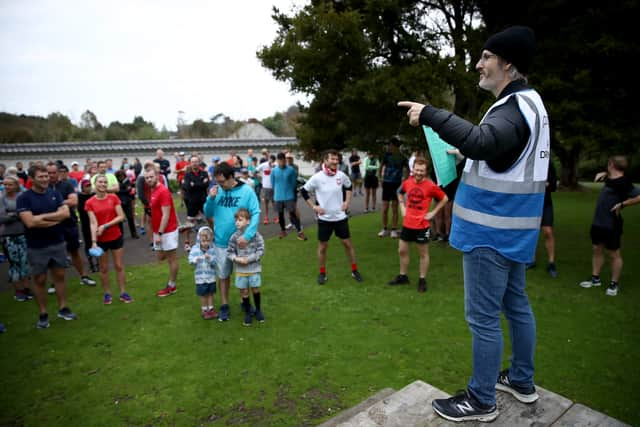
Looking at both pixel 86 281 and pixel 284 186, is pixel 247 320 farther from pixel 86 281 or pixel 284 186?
pixel 284 186

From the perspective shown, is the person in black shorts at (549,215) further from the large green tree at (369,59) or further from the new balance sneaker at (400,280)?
the new balance sneaker at (400,280)

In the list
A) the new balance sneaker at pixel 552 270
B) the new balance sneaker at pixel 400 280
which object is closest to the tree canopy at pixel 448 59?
the new balance sneaker at pixel 552 270

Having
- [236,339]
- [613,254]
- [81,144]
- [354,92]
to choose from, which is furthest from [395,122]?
[81,144]

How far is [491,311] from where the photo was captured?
7.06 ft

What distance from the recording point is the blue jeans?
6.90 feet

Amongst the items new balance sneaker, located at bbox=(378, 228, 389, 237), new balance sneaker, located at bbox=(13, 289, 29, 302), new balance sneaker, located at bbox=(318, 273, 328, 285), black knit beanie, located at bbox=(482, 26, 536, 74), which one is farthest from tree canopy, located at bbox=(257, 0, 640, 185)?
new balance sneaker, located at bbox=(13, 289, 29, 302)

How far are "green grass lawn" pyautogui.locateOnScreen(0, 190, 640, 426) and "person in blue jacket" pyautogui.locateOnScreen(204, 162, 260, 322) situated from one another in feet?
2.56

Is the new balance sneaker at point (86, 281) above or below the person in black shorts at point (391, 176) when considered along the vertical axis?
below

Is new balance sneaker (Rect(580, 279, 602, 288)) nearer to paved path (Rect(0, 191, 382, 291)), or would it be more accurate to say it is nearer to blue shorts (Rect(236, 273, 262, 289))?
blue shorts (Rect(236, 273, 262, 289))

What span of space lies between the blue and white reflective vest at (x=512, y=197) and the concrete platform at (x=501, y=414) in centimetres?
99

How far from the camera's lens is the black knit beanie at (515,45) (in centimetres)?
191

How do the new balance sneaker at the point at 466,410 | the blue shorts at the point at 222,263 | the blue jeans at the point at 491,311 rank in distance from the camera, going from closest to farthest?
1. the blue jeans at the point at 491,311
2. the new balance sneaker at the point at 466,410
3. the blue shorts at the point at 222,263

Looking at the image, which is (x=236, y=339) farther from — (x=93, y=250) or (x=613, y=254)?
(x=613, y=254)

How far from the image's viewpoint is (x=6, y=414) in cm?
345
